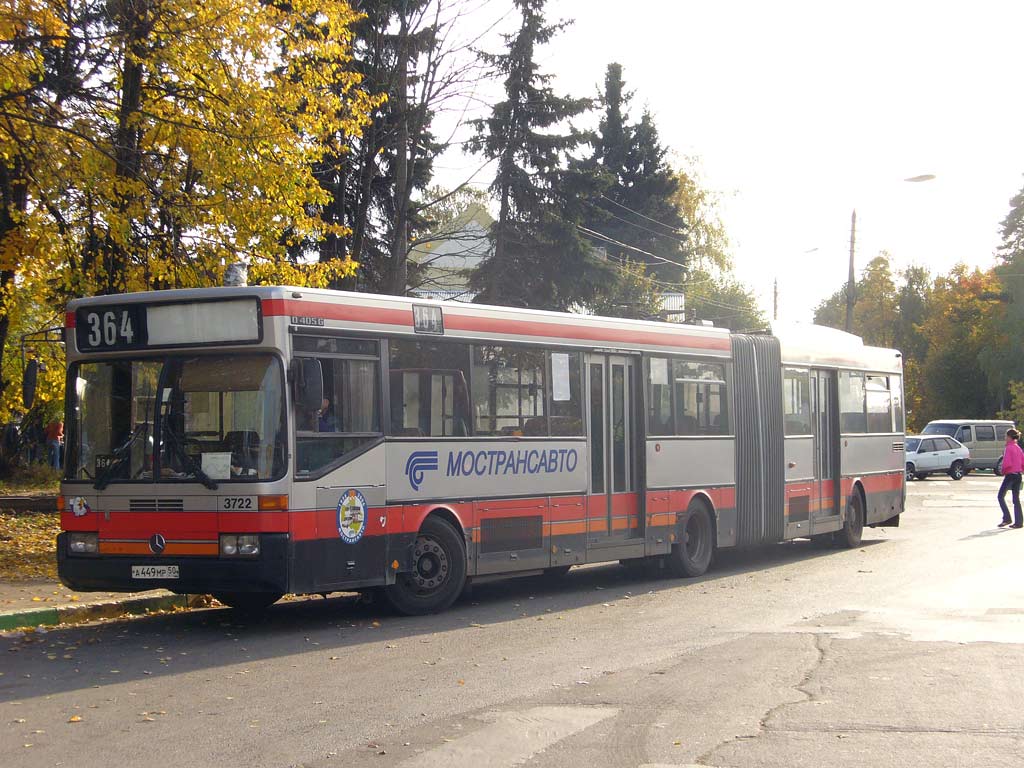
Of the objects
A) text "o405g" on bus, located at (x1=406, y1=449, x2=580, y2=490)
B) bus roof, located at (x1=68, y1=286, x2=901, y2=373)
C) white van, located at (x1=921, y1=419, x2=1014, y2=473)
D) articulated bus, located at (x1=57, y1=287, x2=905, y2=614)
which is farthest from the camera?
white van, located at (x1=921, y1=419, x2=1014, y2=473)

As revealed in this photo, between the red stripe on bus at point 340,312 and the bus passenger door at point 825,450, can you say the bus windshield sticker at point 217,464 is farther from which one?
the bus passenger door at point 825,450

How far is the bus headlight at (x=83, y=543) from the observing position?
11539mm

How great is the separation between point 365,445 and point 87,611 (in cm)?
322

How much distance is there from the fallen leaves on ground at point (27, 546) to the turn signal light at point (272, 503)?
4963 mm

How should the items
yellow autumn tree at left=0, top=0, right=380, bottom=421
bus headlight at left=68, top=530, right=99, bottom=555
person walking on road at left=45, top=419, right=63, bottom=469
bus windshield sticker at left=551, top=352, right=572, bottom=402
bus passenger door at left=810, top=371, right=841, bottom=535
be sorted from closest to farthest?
bus headlight at left=68, top=530, right=99, bottom=555
bus windshield sticker at left=551, top=352, right=572, bottom=402
yellow autumn tree at left=0, top=0, right=380, bottom=421
bus passenger door at left=810, top=371, right=841, bottom=535
person walking on road at left=45, top=419, right=63, bottom=469

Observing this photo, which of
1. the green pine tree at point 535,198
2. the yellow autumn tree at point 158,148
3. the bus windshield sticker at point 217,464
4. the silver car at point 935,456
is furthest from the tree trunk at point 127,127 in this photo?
the silver car at point 935,456

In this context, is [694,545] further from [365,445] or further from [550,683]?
[550,683]

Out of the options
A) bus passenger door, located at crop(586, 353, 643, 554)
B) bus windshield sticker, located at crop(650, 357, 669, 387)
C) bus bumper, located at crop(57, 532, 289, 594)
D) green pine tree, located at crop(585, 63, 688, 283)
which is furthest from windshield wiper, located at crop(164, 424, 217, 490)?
green pine tree, located at crop(585, 63, 688, 283)

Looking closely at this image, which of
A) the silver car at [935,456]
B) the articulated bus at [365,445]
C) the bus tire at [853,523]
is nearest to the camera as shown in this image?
the articulated bus at [365,445]

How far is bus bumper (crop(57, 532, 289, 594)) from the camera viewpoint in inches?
432

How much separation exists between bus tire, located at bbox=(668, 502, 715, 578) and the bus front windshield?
22.4 ft

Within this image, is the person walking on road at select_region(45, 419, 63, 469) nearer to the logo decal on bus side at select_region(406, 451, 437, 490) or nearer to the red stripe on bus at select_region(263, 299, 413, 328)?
the logo decal on bus side at select_region(406, 451, 437, 490)

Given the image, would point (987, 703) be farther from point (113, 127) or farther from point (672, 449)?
point (113, 127)

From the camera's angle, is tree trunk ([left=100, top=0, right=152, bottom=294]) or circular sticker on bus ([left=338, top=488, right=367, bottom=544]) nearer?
circular sticker on bus ([left=338, top=488, right=367, bottom=544])
